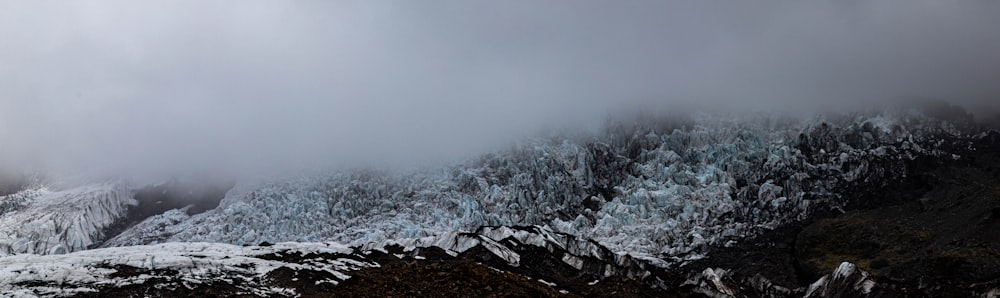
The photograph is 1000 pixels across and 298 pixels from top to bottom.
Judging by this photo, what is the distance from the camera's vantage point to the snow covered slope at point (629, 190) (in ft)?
327

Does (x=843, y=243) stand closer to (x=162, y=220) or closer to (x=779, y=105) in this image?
(x=779, y=105)

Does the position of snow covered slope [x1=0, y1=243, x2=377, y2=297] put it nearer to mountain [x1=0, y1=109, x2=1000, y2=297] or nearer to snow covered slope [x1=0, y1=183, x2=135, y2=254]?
mountain [x1=0, y1=109, x2=1000, y2=297]

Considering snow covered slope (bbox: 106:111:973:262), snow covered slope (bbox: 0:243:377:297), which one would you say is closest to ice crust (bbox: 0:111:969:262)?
snow covered slope (bbox: 106:111:973:262)

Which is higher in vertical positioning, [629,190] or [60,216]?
[60,216]

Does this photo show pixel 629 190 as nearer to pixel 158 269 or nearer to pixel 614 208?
pixel 614 208

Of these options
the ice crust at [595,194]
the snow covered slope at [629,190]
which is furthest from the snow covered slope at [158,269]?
the ice crust at [595,194]

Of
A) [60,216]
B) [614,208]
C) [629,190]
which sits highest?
[60,216]

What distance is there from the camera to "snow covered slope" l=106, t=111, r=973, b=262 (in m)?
99.8

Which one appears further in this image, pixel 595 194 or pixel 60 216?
pixel 595 194

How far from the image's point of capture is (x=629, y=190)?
111m

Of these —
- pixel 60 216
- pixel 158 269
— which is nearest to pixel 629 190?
pixel 158 269

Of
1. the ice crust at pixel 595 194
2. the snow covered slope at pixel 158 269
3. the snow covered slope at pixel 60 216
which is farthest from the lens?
the snow covered slope at pixel 60 216

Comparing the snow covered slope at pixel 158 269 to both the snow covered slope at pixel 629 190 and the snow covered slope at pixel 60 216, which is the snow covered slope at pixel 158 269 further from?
the snow covered slope at pixel 60 216

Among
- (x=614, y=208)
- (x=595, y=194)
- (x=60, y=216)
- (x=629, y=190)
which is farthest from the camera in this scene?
(x=595, y=194)
